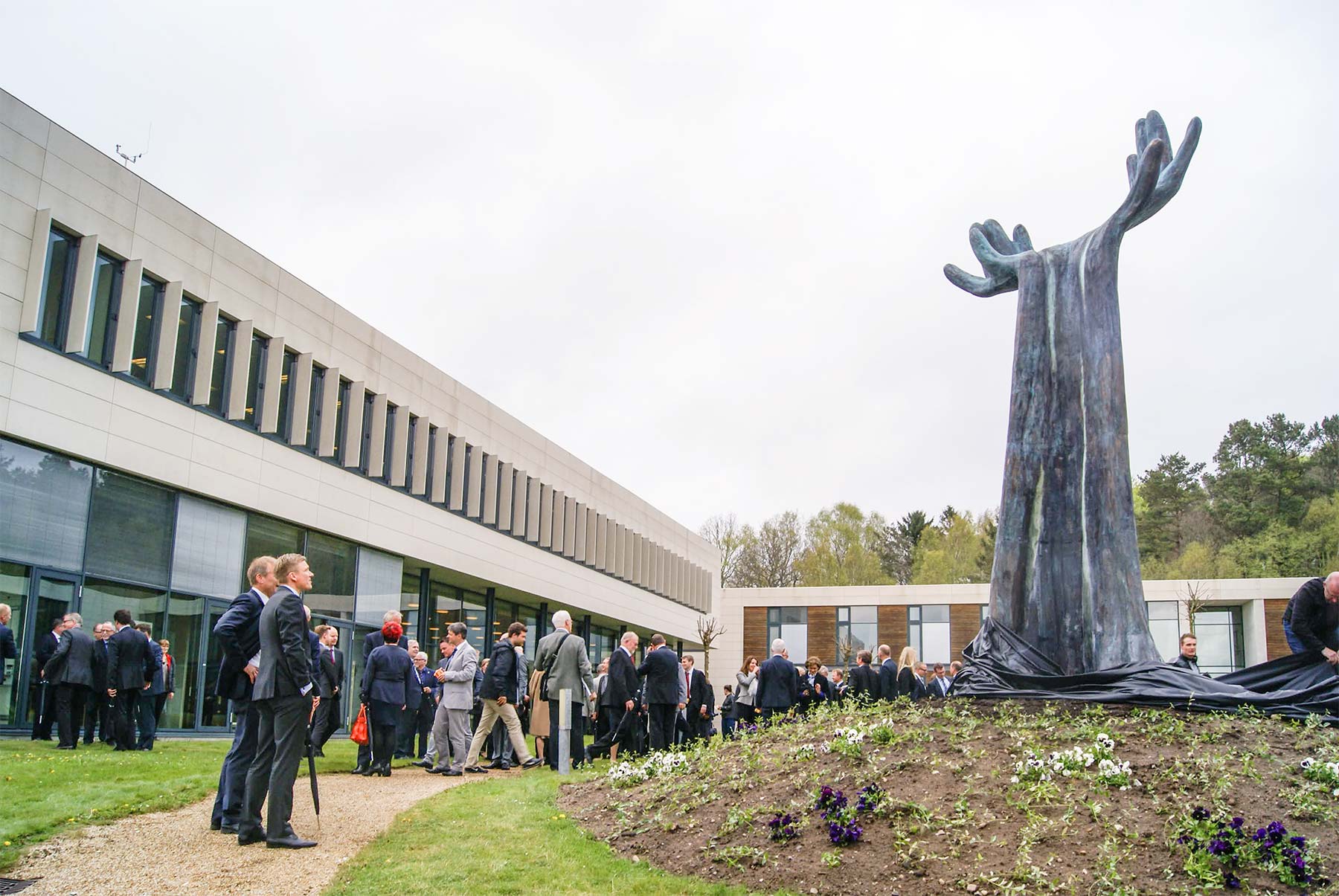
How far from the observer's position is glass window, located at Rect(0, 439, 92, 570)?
55.7ft

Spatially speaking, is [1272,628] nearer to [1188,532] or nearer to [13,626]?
[1188,532]

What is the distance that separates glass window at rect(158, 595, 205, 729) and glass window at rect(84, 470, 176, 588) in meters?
0.75

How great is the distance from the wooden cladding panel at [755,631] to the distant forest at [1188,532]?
27.1 ft

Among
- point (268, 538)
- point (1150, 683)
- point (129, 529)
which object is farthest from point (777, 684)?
point (268, 538)

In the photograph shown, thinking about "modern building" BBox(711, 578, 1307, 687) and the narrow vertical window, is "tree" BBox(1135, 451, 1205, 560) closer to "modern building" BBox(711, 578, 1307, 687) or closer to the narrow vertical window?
"modern building" BBox(711, 578, 1307, 687)

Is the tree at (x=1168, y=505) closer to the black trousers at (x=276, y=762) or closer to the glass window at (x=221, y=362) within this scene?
the glass window at (x=221, y=362)

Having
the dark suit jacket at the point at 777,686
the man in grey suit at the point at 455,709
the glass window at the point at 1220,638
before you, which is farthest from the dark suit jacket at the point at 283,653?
the glass window at the point at 1220,638

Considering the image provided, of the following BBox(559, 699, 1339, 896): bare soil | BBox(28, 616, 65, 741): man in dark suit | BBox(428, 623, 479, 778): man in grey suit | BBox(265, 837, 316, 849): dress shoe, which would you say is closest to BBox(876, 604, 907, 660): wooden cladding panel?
BBox(28, 616, 65, 741): man in dark suit

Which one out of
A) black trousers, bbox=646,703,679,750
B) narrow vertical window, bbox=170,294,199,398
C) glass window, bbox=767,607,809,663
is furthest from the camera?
glass window, bbox=767,607,809,663

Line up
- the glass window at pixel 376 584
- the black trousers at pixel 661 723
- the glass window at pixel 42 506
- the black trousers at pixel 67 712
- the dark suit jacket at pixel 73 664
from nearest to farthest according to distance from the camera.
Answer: the dark suit jacket at pixel 73 664 → the black trousers at pixel 67 712 → the black trousers at pixel 661 723 → the glass window at pixel 42 506 → the glass window at pixel 376 584

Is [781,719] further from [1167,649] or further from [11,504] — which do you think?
[1167,649]

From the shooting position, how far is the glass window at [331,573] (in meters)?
24.5

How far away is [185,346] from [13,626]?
20.9ft

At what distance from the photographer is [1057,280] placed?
1221 cm
